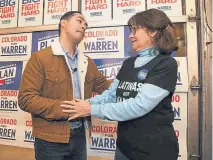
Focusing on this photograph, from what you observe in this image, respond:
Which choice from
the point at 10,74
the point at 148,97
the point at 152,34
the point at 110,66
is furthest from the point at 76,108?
the point at 10,74

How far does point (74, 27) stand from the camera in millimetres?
1332

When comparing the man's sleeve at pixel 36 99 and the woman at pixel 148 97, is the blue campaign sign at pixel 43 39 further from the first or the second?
the woman at pixel 148 97

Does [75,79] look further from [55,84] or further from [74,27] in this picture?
[74,27]

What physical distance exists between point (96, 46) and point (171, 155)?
1.09 meters

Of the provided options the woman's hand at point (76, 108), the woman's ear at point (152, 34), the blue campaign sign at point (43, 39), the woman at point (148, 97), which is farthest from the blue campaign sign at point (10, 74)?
the woman's ear at point (152, 34)

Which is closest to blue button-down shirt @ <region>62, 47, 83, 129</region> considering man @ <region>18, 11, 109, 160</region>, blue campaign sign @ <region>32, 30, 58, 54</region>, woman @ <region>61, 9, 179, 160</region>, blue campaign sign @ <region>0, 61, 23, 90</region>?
man @ <region>18, 11, 109, 160</region>

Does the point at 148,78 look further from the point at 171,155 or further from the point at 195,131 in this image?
the point at 195,131

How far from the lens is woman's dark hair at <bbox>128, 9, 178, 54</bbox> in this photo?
0.99m

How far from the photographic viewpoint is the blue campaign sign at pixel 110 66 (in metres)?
1.79

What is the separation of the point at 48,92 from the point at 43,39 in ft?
2.79

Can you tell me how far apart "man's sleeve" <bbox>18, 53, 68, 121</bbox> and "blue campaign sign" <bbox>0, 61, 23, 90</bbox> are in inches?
34.8

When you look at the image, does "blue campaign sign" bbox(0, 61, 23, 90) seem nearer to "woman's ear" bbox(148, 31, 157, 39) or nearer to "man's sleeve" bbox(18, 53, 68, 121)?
"man's sleeve" bbox(18, 53, 68, 121)

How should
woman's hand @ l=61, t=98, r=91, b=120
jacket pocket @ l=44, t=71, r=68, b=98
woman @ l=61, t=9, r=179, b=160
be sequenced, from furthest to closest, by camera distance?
jacket pocket @ l=44, t=71, r=68, b=98
woman's hand @ l=61, t=98, r=91, b=120
woman @ l=61, t=9, r=179, b=160

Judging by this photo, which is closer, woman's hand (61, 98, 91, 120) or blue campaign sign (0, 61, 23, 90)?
woman's hand (61, 98, 91, 120)
